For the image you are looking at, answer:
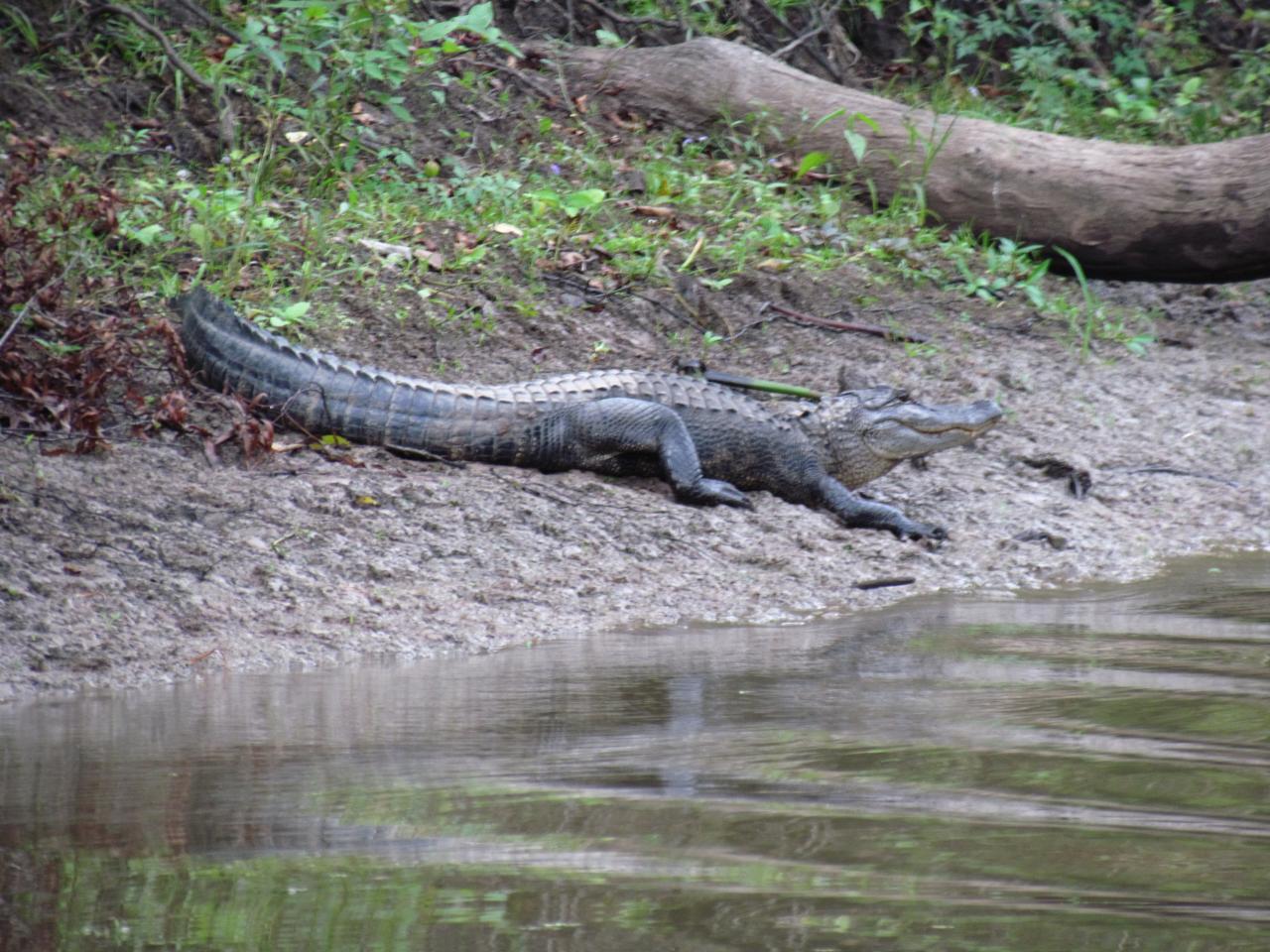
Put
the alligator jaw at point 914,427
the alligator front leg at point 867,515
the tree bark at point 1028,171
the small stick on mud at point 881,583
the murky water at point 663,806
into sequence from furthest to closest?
the tree bark at point 1028,171 < the alligator jaw at point 914,427 < the alligator front leg at point 867,515 < the small stick on mud at point 881,583 < the murky water at point 663,806

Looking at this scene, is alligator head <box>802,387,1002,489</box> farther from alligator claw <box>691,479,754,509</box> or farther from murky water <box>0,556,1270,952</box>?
murky water <box>0,556,1270,952</box>

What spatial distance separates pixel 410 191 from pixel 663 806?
5173 millimetres

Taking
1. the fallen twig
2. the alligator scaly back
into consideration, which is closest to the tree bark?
the fallen twig

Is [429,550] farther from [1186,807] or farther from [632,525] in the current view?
[1186,807]

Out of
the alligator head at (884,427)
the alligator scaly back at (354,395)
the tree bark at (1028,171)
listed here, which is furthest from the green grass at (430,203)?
the alligator head at (884,427)

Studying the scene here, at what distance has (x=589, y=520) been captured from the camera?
472cm

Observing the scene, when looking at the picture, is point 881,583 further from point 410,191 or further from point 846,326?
point 410,191

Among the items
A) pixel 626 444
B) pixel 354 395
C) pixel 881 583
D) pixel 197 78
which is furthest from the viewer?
pixel 197 78

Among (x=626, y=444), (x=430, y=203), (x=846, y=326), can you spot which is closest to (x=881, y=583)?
(x=626, y=444)

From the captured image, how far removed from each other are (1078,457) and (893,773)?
13.4 ft

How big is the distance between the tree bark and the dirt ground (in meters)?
0.58

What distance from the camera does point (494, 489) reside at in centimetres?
480

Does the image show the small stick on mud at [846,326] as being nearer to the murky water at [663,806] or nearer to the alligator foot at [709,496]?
the alligator foot at [709,496]

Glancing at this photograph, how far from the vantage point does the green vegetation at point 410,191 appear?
19.3ft
